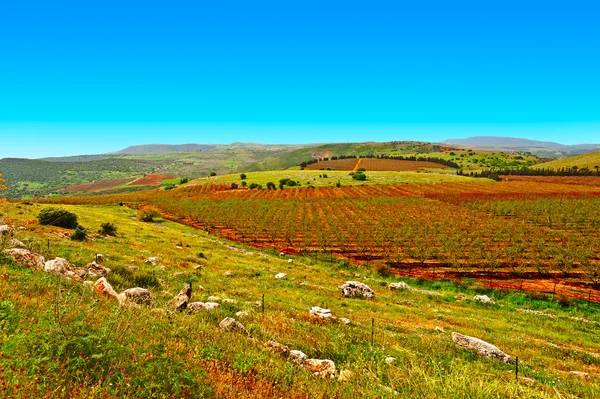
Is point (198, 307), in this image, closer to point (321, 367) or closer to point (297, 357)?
point (297, 357)

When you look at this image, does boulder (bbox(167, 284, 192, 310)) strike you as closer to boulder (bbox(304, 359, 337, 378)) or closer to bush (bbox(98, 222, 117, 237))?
boulder (bbox(304, 359, 337, 378))

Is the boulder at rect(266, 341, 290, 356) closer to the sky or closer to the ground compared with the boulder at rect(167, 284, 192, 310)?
closer to the ground

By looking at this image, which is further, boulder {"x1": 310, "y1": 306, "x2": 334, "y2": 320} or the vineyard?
the vineyard

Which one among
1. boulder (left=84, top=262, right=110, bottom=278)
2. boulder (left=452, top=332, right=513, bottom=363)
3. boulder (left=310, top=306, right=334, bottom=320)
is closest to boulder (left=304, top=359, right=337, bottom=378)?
boulder (left=310, top=306, right=334, bottom=320)

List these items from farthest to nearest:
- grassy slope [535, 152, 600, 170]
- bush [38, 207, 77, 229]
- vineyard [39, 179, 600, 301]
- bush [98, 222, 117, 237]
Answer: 1. grassy slope [535, 152, 600, 170]
2. bush [98, 222, 117, 237]
3. vineyard [39, 179, 600, 301]
4. bush [38, 207, 77, 229]

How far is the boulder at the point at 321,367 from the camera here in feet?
24.0

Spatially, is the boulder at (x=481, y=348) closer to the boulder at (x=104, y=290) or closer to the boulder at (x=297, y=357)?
the boulder at (x=297, y=357)

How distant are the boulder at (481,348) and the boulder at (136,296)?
11.5 meters

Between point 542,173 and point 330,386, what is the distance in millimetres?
192439

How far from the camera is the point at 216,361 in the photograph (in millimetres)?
6359

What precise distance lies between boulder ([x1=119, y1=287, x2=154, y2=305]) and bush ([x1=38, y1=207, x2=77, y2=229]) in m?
22.9

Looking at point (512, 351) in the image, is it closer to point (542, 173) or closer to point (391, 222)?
point (391, 222)

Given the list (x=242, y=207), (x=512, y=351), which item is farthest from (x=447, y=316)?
(x=242, y=207)

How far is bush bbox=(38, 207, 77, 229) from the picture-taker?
2706 cm
